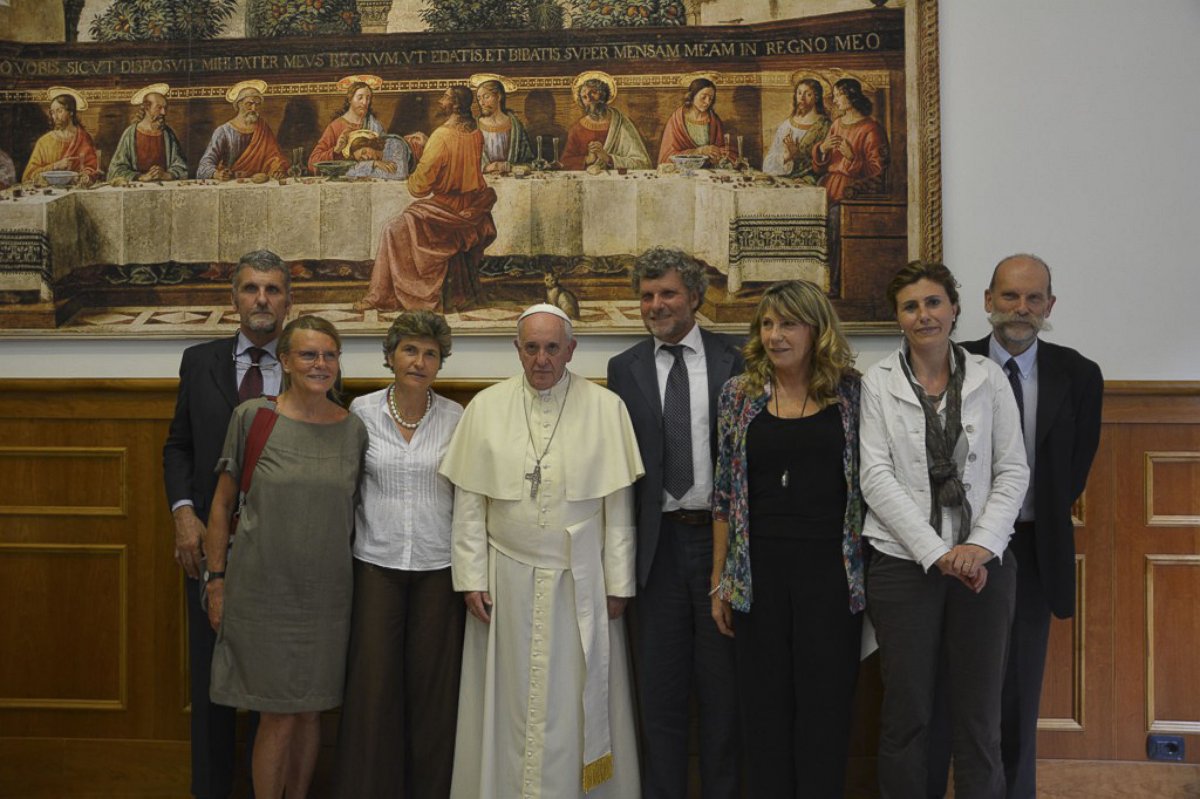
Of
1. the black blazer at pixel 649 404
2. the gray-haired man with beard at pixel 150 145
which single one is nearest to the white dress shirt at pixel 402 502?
the black blazer at pixel 649 404

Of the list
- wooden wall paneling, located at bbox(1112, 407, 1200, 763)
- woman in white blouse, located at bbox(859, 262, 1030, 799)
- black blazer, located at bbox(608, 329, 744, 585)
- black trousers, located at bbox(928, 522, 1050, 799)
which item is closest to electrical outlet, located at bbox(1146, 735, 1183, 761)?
wooden wall paneling, located at bbox(1112, 407, 1200, 763)

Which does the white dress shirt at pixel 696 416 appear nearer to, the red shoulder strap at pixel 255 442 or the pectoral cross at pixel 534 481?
the pectoral cross at pixel 534 481

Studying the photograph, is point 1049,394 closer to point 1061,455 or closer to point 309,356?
point 1061,455

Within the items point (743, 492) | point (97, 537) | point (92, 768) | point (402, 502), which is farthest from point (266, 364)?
point (92, 768)

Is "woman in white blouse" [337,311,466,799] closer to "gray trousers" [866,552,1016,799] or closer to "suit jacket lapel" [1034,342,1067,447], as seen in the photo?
"gray trousers" [866,552,1016,799]

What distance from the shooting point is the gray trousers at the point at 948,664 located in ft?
8.78

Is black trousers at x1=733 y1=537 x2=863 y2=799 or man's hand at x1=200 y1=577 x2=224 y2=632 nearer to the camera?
black trousers at x1=733 y1=537 x2=863 y2=799

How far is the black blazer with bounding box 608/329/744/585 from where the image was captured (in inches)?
120

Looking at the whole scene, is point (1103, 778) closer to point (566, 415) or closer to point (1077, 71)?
point (566, 415)

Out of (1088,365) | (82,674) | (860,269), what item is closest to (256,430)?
(82,674)

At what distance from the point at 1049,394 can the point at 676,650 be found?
1476 mm

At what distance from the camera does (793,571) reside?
2758 mm

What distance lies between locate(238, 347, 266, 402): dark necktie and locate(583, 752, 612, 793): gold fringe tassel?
172cm

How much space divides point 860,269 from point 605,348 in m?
1.10
